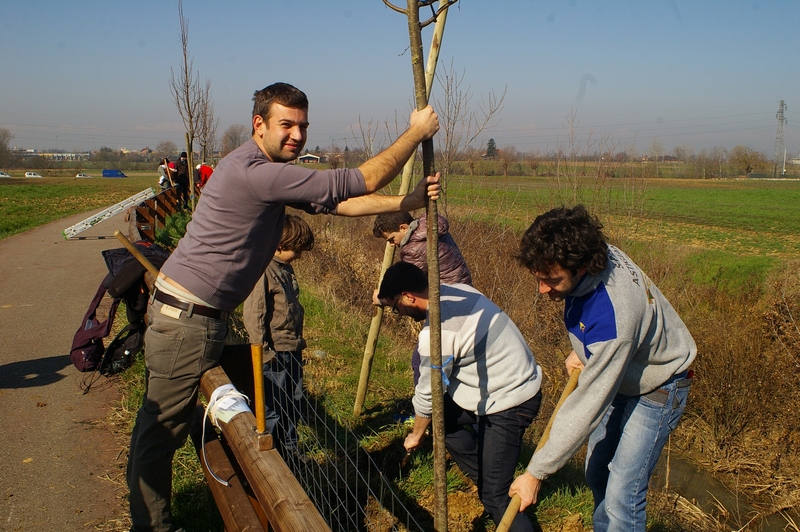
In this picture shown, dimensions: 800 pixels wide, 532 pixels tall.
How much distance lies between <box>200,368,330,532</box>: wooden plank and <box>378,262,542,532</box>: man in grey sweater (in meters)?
0.89

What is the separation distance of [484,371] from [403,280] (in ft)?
1.88

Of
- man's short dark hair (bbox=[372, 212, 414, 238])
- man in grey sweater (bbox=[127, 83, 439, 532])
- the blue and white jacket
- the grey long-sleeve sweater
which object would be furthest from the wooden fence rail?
the blue and white jacket

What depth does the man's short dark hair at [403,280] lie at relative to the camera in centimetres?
303

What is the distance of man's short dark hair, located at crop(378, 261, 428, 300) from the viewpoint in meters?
3.03

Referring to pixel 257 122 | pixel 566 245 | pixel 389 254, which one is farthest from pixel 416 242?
pixel 566 245

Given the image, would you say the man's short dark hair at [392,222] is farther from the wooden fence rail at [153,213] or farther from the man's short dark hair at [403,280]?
the wooden fence rail at [153,213]

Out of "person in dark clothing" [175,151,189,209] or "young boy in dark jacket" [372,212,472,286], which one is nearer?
"young boy in dark jacket" [372,212,472,286]

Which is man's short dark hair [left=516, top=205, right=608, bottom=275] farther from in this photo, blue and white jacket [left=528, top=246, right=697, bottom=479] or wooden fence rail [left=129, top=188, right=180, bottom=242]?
wooden fence rail [left=129, top=188, right=180, bottom=242]

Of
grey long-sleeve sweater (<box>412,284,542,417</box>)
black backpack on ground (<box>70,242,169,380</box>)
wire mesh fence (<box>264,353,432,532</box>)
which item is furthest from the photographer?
black backpack on ground (<box>70,242,169,380</box>)

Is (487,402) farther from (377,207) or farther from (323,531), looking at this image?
(323,531)

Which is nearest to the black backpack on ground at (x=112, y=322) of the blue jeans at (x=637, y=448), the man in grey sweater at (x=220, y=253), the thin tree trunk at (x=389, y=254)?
the thin tree trunk at (x=389, y=254)

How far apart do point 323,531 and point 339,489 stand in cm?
250

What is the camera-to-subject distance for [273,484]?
6.63ft

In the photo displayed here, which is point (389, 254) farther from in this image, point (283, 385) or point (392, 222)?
point (283, 385)
